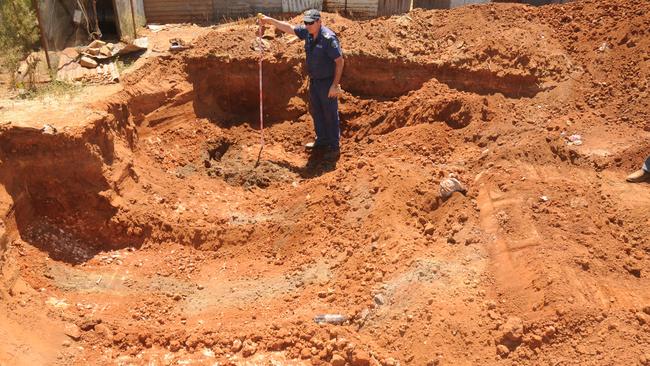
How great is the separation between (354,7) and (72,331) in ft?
27.2

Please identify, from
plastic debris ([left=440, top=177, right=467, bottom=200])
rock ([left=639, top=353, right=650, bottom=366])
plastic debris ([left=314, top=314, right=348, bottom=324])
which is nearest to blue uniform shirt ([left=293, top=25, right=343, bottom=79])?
plastic debris ([left=440, top=177, right=467, bottom=200])

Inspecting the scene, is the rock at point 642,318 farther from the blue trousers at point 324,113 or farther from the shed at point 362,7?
the shed at point 362,7

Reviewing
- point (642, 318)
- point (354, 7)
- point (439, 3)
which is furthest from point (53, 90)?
point (439, 3)

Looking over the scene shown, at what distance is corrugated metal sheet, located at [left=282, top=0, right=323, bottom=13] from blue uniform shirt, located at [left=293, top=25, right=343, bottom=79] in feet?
12.3

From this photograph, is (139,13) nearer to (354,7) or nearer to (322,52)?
(354,7)

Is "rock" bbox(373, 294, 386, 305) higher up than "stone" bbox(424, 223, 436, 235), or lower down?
lower down

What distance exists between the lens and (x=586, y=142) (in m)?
6.61

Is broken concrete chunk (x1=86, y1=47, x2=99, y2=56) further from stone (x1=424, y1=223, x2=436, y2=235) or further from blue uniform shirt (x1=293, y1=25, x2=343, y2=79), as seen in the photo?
stone (x1=424, y1=223, x2=436, y2=235)

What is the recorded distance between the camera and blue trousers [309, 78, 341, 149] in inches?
288

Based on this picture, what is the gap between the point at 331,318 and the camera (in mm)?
4891

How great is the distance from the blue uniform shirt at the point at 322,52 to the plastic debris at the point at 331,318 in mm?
3433

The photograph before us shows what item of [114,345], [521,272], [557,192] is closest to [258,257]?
[114,345]

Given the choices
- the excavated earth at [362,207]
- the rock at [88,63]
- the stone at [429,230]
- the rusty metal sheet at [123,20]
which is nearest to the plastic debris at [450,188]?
the excavated earth at [362,207]

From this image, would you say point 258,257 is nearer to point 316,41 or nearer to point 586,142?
point 316,41
